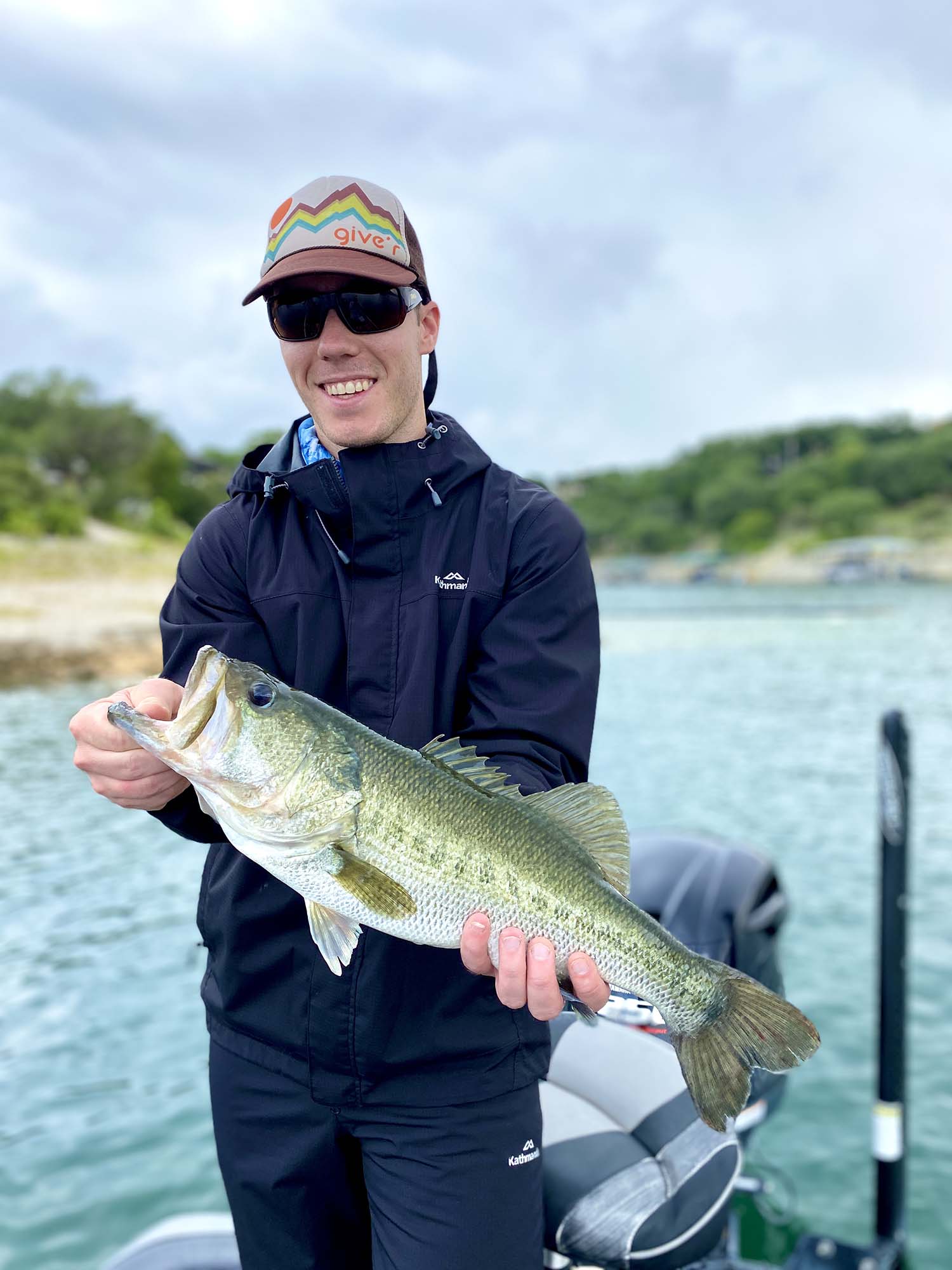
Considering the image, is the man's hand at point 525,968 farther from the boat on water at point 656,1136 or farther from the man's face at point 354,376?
the man's face at point 354,376

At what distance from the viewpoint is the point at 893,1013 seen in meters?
5.47

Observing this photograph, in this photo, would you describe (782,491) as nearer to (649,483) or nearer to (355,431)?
(649,483)

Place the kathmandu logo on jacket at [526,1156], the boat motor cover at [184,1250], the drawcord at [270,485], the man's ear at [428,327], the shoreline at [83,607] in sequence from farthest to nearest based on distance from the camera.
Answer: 1. the shoreline at [83,607]
2. the boat motor cover at [184,1250]
3. the man's ear at [428,327]
4. the drawcord at [270,485]
5. the kathmandu logo on jacket at [526,1156]

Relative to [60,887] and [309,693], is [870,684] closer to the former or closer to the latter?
[60,887]

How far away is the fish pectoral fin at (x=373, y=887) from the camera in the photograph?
2.32 metres

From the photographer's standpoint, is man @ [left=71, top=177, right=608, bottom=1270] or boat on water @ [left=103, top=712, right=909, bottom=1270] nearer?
man @ [left=71, top=177, right=608, bottom=1270]

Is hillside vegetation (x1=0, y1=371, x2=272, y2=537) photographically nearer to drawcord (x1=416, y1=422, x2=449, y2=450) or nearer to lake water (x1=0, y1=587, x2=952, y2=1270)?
lake water (x1=0, y1=587, x2=952, y2=1270)

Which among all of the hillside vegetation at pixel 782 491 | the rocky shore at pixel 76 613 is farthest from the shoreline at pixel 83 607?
the hillside vegetation at pixel 782 491

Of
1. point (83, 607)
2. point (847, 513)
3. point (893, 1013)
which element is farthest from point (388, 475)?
point (847, 513)

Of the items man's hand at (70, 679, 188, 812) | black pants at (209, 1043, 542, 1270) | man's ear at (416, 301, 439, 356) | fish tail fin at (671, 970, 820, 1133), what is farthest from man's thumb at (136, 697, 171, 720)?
fish tail fin at (671, 970, 820, 1133)

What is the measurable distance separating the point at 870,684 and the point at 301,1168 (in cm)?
3217

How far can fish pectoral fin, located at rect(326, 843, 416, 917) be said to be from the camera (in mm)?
2320

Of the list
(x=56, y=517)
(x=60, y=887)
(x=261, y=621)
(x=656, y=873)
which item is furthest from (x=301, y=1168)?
(x=56, y=517)

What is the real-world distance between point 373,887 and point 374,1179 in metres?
0.83
